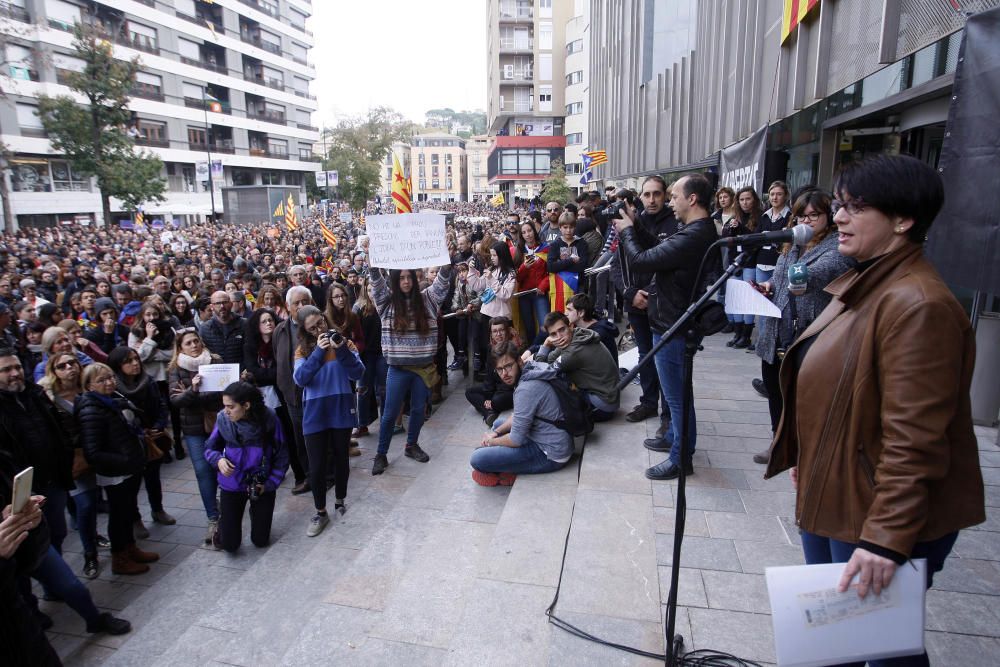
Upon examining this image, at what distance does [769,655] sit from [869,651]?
1042mm

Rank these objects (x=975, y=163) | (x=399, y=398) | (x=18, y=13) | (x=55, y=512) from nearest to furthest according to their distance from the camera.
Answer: (x=975, y=163) → (x=55, y=512) → (x=399, y=398) → (x=18, y=13)

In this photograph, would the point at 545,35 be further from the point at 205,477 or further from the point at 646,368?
the point at 205,477

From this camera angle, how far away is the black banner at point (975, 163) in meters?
3.60

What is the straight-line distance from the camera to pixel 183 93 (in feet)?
147

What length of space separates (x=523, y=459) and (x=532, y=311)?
332 centimetres

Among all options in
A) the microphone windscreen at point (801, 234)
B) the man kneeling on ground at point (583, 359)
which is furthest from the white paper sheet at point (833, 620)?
the man kneeling on ground at point (583, 359)

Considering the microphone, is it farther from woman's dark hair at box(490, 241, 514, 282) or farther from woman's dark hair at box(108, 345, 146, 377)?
woman's dark hair at box(108, 345, 146, 377)

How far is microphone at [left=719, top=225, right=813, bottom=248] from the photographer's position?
85.2 inches

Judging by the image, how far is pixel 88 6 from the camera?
3672cm

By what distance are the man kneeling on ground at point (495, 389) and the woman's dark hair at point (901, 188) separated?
15.1 feet

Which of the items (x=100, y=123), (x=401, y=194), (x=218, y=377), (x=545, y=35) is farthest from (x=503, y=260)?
(x=545, y=35)

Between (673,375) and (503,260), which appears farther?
(503,260)

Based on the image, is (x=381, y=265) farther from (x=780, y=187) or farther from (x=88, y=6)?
(x=88, y=6)

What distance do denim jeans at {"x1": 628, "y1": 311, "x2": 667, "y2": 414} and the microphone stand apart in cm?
259
